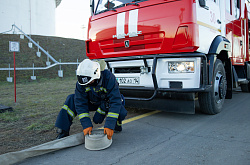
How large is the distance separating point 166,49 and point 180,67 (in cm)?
37

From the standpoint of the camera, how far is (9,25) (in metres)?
23.4

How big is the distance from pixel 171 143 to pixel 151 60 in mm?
1528

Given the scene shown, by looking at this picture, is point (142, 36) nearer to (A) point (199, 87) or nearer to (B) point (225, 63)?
(A) point (199, 87)

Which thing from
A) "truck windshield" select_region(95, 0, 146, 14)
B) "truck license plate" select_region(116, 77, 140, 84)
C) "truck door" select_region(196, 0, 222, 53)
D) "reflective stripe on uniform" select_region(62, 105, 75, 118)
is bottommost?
"reflective stripe on uniform" select_region(62, 105, 75, 118)

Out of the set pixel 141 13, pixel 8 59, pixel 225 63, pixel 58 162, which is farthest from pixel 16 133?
pixel 8 59

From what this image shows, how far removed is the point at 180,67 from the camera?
3.59 meters

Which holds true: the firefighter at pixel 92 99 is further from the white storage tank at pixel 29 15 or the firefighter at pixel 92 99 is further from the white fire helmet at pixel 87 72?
the white storage tank at pixel 29 15

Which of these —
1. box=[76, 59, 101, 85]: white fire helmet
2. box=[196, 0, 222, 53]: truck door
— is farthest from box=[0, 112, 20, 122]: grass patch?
box=[196, 0, 222, 53]: truck door

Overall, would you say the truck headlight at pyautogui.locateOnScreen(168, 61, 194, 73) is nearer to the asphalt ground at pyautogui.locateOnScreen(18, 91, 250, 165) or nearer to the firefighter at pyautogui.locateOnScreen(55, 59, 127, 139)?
the asphalt ground at pyautogui.locateOnScreen(18, 91, 250, 165)

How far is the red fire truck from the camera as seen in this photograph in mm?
3528

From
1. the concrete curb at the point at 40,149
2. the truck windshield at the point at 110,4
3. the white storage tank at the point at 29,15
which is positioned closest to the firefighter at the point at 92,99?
the concrete curb at the point at 40,149

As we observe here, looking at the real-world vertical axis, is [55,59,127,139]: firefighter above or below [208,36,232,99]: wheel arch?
below

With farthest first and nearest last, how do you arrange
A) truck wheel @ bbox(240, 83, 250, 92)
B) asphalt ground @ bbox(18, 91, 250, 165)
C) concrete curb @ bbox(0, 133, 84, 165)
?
truck wheel @ bbox(240, 83, 250, 92)
asphalt ground @ bbox(18, 91, 250, 165)
concrete curb @ bbox(0, 133, 84, 165)

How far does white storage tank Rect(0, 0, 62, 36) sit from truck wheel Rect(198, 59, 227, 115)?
23449 mm
